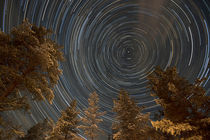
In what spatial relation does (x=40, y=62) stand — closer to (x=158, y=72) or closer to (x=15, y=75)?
(x=15, y=75)

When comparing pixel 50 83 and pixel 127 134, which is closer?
pixel 50 83

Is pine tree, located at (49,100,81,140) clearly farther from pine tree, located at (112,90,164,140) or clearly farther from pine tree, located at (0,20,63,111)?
pine tree, located at (0,20,63,111)

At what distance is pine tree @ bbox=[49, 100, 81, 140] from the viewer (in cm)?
1090

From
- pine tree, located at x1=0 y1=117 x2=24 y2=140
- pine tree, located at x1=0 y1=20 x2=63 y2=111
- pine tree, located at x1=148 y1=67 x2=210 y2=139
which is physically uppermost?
pine tree, located at x1=0 y1=20 x2=63 y2=111

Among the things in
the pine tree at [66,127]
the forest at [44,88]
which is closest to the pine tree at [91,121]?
the pine tree at [66,127]

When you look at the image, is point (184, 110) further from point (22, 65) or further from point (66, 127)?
point (66, 127)

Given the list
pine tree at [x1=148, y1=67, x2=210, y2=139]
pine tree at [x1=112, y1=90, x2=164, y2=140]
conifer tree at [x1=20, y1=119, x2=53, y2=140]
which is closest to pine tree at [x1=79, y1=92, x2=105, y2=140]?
pine tree at [x1=112, y1=90, x2=164, y2=140]

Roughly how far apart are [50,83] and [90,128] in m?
7.82

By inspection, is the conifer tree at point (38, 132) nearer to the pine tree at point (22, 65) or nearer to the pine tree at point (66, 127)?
the pine tree at point (66, 127)

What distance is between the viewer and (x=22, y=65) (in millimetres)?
6371

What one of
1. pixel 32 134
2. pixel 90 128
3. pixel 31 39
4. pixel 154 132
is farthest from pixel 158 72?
pixel 32 134

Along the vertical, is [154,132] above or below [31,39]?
below

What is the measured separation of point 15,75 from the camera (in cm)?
550

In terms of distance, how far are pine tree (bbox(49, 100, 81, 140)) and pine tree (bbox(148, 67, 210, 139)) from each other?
8848 millimetres
